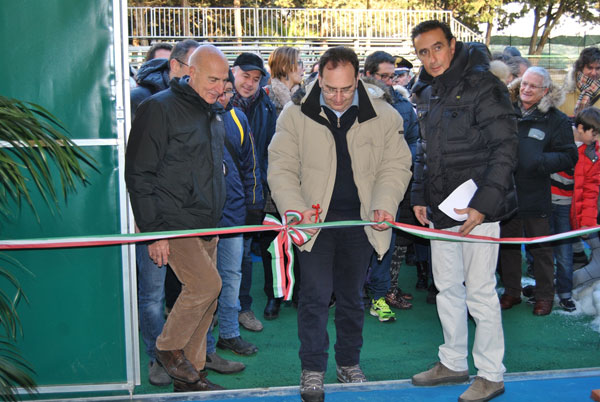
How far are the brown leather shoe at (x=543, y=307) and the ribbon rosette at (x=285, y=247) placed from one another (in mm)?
2935

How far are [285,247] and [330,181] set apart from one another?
460mm

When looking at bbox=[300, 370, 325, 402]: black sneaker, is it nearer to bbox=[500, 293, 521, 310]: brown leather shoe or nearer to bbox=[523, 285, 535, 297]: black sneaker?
bbox=[500, 293, 521, 310]: brown leather shoe

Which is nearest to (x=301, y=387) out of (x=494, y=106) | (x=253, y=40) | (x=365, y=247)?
(x=365, y=247)

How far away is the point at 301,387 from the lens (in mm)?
3793

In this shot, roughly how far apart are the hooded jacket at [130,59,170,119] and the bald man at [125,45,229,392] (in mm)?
907

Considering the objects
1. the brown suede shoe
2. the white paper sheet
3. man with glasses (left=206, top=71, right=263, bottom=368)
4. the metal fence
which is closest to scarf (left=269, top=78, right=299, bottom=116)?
man with glasses (left=206, top=71, right=263, bottom=368)

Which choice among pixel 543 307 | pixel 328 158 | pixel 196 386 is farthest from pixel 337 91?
pixel 543 307

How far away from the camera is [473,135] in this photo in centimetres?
369

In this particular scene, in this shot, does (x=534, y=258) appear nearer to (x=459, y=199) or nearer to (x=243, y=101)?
(x=459, y=199)

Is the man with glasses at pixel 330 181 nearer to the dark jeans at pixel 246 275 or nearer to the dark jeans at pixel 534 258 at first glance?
the dark jeans at pixel 246 275

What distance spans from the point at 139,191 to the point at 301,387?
146 centimetres

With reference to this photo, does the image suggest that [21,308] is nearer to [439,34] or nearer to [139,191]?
[139,191]

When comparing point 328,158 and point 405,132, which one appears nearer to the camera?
point 328,158

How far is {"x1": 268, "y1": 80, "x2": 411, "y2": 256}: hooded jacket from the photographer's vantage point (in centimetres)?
373
